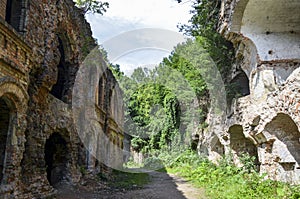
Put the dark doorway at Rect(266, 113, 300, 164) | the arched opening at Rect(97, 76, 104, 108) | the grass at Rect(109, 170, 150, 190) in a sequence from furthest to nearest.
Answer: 1. the arched opening at Rect(97, 76, 104, 108)
2. the grass at Rect(109, 170, 150, 190)
3. the dark doorway at Rect(266, 113, 300, 164)

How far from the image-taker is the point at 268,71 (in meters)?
11.0

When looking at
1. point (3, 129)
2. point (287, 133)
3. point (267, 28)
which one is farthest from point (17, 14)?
point (267, 28)

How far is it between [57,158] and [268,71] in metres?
8.35

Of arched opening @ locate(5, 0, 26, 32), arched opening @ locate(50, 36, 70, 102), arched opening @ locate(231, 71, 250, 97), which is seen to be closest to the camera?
arched opening @ locate(5, 0, 26, 32)

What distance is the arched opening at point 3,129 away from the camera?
21.3 ft

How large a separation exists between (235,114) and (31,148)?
859cm

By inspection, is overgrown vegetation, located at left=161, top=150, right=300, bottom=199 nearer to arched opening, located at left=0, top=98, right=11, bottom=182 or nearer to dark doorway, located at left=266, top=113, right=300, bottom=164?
dark doorway, located at left=266, top=113, right=300, bottom=164

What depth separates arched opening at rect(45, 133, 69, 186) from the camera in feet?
33.4

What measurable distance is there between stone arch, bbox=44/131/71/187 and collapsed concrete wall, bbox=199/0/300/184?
6.80 metres

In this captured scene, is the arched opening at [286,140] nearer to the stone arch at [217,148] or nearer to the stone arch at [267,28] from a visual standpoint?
the stone arch at [267,28]

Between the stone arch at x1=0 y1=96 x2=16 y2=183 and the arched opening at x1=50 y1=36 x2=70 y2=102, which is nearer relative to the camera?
the stone arch at x1=0 y1=96 x2=16 y2=183

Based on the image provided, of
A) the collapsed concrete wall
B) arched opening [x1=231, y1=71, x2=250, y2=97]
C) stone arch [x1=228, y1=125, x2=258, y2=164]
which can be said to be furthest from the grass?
arched opening [x1=231, y1=71, x2=250, y2=97]

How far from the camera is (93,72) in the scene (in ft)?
45.7

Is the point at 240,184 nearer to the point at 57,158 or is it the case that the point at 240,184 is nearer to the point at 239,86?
the point at 239,86
